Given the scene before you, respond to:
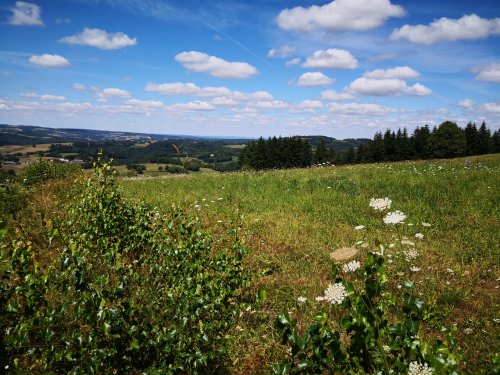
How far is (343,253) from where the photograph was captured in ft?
26.8

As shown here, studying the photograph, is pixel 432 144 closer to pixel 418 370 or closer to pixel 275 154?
pixel 275 154

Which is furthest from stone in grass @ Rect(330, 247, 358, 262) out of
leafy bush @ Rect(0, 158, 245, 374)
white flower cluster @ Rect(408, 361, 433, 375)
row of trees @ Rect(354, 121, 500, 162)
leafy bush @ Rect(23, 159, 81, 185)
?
row of trees @ Rect(354, 121, 500, 162)

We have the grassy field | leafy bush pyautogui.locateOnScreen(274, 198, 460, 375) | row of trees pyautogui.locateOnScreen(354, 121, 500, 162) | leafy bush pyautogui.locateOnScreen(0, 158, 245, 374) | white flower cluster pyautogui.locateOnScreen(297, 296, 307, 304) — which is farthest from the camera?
row of trees pyautogui.locateOnScreen(354, 121, 500, 162)

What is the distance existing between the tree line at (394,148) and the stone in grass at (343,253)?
68672 mm

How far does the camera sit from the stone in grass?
791 centimetres

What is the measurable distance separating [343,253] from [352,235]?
1506 millimetres

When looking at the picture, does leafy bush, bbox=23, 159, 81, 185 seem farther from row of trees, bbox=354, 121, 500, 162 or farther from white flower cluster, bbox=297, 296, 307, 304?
row of trees, bbox=354, 121, 500, 162

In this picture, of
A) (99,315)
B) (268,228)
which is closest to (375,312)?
(99,315)

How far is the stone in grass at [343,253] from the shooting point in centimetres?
791

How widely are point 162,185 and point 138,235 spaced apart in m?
11.7

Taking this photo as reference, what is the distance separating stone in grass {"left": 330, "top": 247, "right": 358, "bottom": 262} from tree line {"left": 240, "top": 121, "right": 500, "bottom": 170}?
68672mm

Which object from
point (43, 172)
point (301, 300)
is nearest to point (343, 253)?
point (301, 300)

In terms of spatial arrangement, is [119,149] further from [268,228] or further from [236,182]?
[268,228]

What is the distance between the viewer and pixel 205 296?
3.76 meters
